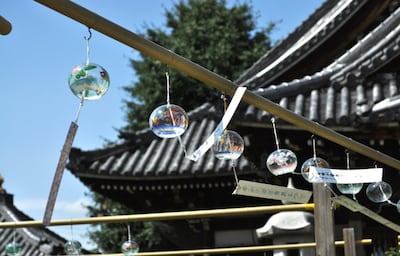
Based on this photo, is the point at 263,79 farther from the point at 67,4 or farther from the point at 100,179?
the point at 67,4

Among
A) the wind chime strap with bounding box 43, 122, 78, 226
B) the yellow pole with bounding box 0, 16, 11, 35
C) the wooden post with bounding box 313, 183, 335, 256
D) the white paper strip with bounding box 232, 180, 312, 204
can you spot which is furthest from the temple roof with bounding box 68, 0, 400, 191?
the yellow pole with bounding box 0, 16, 11, 35

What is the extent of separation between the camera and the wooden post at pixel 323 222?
11.2 feet

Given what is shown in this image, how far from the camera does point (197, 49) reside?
1964cm

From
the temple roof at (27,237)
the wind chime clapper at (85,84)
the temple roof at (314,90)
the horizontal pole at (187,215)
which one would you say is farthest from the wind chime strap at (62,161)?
the temple roof at (27,237)

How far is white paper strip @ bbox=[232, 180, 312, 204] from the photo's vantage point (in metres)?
3.05

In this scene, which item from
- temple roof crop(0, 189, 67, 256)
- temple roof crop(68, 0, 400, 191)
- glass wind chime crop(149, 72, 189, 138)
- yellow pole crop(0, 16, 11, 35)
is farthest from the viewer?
temple roof crop(0, 189, 67, 256)

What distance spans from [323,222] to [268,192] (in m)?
0.44

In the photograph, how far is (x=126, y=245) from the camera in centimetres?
475

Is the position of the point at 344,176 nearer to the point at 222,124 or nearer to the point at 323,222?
the point at 323,222

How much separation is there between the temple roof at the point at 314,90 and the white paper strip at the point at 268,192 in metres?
2.09

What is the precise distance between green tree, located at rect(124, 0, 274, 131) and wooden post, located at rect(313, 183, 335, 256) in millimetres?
14379

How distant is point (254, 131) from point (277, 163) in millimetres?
2594

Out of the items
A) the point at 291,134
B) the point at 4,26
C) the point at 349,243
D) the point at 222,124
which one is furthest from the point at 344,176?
the point at 291,134

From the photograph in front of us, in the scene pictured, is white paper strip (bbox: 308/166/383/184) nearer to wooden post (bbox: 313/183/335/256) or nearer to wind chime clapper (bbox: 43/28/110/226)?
wooden post (bbox: 313/183/335/256)
